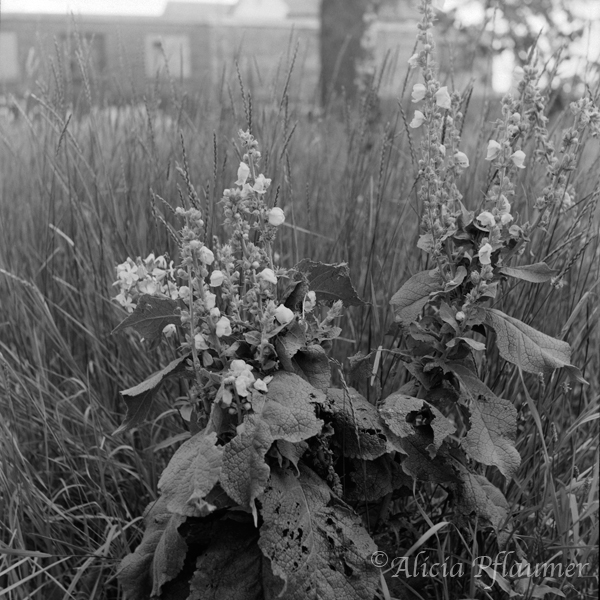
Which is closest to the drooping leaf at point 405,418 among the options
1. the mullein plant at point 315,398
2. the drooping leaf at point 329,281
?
the mullein plant at point 315,398

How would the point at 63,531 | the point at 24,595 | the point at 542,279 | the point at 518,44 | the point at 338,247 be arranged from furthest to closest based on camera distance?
1. the point at 518,44
2. the point at 338,247
3. the point at 63,531
4. the point at 24,595
5. the point at 542,279

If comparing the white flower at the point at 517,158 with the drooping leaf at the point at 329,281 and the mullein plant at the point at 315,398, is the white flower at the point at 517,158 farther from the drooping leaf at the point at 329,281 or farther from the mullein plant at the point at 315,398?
the drooping leaf at the point at 329,281

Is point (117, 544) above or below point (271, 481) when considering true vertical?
below

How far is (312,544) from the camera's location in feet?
4.03

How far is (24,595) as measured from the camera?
1605mm

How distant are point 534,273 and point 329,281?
415 mm

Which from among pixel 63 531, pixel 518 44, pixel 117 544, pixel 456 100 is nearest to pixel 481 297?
pixel 456 100

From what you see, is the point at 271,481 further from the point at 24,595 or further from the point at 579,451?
the point at 579,451

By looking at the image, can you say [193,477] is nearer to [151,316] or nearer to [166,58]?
[151,316]

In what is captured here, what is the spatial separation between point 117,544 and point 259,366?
685 millimetres

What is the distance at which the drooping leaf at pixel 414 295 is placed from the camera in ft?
4.61

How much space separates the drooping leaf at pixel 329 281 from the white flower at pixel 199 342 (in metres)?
0.26

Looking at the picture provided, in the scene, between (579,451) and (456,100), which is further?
(579,451)

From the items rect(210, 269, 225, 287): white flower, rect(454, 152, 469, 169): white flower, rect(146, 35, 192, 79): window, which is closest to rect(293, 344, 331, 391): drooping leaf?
rect(210, 269, 225, 287): white flower
